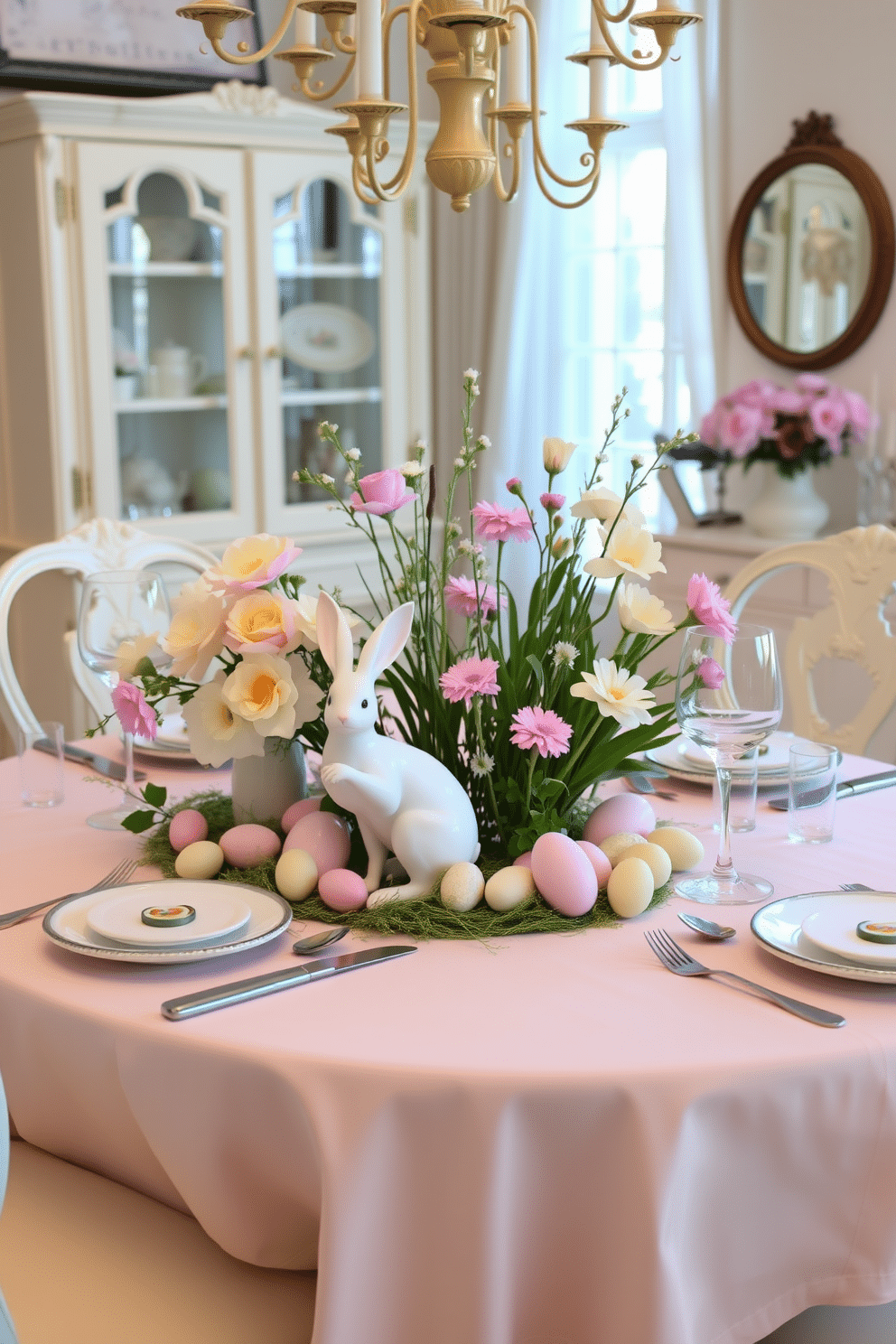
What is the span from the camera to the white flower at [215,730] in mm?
1304

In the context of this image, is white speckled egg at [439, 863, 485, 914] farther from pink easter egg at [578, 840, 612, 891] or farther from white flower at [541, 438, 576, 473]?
white flower at [541, 438, 576, 473]

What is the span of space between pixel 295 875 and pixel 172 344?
7.43 ft

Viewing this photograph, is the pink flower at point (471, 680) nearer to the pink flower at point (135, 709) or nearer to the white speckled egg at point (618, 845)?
the white speckled egg at point (618, 845)

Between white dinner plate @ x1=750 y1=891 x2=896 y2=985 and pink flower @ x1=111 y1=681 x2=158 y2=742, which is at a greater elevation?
pink flower @ x1=111 y1=681 x2=158 y2=742

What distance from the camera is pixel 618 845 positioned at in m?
1.30

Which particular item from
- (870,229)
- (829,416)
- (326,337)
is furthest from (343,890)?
(326,337)

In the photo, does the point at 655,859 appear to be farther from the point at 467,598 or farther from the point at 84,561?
the point at 84,561

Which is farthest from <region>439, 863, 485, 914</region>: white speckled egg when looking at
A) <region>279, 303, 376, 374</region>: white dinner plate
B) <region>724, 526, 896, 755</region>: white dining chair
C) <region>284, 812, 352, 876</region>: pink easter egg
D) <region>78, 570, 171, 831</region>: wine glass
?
<region>279, 303, 376, 374</region>: white dinner plate

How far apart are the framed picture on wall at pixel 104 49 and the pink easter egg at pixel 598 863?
8.50ft

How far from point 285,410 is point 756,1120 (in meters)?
2.69

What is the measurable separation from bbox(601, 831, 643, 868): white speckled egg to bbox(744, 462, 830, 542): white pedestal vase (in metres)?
1.79

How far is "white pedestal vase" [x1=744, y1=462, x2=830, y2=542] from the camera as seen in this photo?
2.97 m

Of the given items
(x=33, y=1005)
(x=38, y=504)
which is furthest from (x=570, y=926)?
(x=38, y=504)

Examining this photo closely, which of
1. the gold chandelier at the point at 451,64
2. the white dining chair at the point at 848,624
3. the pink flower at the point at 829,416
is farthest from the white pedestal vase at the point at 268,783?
the pink flower at the point at 829,416
